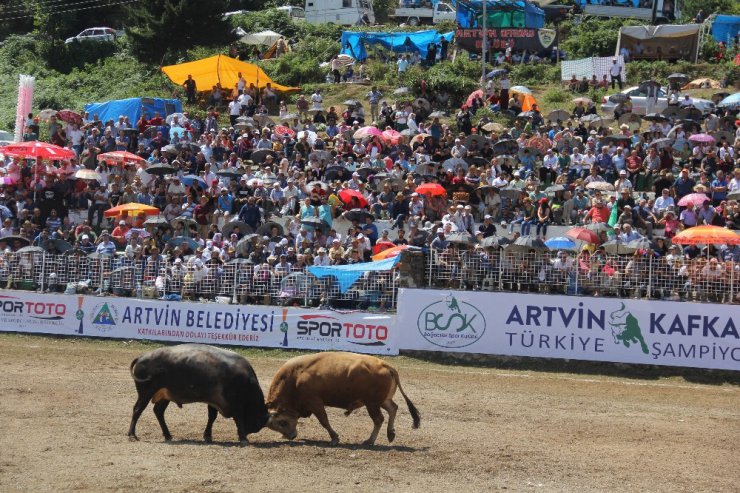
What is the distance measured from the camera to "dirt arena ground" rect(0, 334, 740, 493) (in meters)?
15.0

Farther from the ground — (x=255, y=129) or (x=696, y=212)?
(x=255, y=129)

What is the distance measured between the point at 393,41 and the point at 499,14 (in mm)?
6624

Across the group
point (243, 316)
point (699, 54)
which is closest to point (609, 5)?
point (699, 54)

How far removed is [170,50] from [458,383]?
40.4 m

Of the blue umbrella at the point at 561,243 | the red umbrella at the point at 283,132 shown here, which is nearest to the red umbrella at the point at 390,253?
the blue umbrella at the point at 561,243

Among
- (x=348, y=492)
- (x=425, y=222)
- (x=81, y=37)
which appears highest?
(x=81, y=37)

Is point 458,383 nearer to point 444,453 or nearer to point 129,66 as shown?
point 444,453

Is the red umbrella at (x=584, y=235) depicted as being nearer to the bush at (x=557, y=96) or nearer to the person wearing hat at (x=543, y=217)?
the person wearing hat at (x=543, y=217)

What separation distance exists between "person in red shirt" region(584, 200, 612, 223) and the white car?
46.5 metres

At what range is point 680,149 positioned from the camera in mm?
36688

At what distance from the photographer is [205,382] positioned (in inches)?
656

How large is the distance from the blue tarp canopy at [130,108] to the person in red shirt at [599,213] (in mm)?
21209

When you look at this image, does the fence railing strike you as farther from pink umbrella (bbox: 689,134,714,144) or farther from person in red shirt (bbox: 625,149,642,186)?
pink umbrella (bbox: 689,134,714,144)

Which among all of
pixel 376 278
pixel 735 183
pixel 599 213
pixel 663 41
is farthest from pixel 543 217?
pixel 663 41
